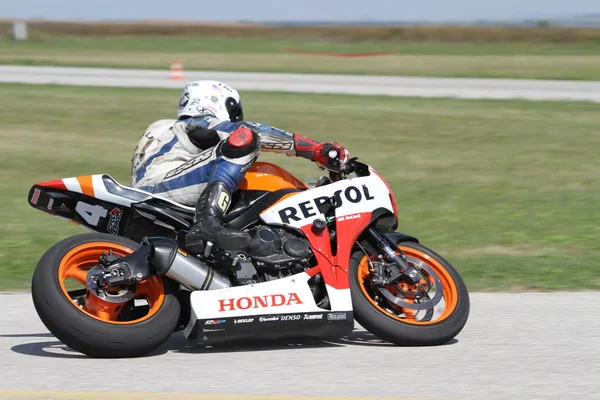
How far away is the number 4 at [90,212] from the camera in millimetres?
5590

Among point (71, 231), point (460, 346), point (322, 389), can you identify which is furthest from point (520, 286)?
point (71, 231)

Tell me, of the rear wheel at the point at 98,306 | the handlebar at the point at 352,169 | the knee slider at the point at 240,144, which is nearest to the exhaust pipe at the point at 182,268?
the rear wheel at the point at 98,306

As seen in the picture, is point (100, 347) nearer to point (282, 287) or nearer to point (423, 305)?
point (282, 287)

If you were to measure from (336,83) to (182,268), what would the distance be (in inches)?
865

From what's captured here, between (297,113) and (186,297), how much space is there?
1504cm

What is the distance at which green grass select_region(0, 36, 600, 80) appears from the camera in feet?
109

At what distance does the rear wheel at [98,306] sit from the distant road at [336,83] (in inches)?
748

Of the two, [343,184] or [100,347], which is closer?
[100,347]

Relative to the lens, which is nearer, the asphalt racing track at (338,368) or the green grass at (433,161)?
the asphalt racing track at (338,368)

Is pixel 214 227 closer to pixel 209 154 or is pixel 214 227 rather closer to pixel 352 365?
pixel 209 154

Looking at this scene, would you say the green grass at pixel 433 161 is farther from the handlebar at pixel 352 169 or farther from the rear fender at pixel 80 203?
the rear fender at pixel 80 203

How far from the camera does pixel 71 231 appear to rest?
976cm

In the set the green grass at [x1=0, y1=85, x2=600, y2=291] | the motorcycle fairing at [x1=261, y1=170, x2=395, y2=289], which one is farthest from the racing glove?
the green grass at [x1=0, y1=85, x2=600, y2=291]

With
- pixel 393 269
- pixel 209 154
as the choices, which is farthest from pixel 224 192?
pixel 393 269
